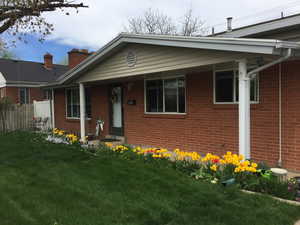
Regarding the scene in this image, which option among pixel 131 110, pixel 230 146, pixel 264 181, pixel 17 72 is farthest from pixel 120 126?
pixel 17 72

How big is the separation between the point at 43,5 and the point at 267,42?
5037mm

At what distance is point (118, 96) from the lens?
10.3 m

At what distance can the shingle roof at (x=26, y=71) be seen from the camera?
837 inches

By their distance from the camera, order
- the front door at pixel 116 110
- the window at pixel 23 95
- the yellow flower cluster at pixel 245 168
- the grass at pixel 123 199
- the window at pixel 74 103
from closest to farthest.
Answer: the grass at pixel 123 199
the yellow flower cluster at pixel 245 168
the front door at pixel 116 110
the window at pixel 74 103
the window at pixel 23 95

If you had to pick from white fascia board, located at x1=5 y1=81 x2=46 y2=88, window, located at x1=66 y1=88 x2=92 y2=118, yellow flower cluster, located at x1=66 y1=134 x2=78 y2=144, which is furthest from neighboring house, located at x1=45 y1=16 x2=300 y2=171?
white fascia board, located at x1=5 y1=81 x2=46 y2=88

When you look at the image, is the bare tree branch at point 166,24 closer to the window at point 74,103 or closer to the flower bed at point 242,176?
the window at point 74,103

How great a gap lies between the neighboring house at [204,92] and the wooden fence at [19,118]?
4910 millimetres

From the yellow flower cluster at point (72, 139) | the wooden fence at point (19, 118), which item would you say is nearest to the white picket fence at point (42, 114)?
the wooden fence at point (19, 118)

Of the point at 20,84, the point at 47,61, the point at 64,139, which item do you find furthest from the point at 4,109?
the point at 47,61

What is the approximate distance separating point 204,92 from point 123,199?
4252 millimetres

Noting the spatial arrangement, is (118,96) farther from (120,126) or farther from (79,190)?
(79,190)

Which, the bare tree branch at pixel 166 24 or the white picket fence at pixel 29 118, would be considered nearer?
the white picket fence at pixel 29 118

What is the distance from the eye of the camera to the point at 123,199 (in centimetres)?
382

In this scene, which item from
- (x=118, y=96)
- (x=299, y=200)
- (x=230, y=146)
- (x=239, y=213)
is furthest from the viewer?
(x=118, y=96)
